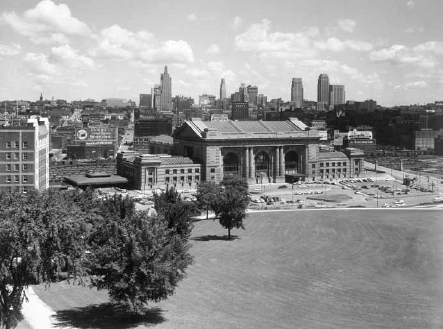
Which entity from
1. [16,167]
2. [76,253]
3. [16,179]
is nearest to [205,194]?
[16,179]

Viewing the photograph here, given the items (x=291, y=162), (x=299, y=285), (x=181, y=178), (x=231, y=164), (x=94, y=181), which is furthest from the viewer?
(x=291, y=162)

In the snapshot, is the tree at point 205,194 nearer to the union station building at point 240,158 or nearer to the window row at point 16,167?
the window row at point 16,167

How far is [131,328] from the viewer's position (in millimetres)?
40031

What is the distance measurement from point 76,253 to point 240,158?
103 m

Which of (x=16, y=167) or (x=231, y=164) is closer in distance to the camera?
(x=16, y=167)

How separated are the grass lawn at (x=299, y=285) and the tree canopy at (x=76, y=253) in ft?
12.2

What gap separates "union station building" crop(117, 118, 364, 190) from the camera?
129 m

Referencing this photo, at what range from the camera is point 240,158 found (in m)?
140

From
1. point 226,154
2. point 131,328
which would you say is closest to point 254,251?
point 131,328

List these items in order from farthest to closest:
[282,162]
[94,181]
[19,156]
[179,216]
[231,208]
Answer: [282,162] < [94,181] < [19,156] < [231,208] < [179,216]

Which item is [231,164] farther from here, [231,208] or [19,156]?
[231,208]

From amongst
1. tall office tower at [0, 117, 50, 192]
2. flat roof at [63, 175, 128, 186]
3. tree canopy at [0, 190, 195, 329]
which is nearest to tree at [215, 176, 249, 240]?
→ tall office tower at [0, 117, 50, 192]

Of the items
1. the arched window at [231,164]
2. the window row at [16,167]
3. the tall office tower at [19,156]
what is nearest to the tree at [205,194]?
the tall office tower at [19,156]

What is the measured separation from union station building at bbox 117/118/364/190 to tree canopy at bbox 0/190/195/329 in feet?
278
